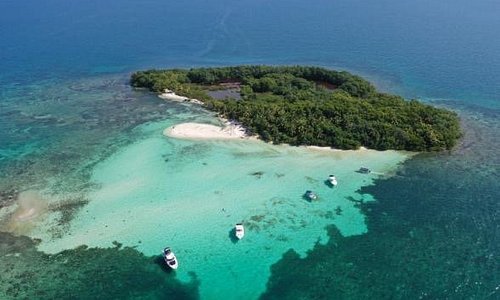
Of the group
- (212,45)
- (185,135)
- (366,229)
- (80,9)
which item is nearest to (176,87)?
(185,135)

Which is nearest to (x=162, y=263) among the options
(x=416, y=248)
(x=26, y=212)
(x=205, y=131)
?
(x=26, y=212)

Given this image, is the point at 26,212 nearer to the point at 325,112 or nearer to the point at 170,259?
the point at 170,259

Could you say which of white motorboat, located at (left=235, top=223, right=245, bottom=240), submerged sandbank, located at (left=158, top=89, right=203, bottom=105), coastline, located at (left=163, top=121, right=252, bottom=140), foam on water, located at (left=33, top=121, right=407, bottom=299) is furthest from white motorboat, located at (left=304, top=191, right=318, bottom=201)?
submerged sandbank, located at (left=158, top=89, right=203, bottom=105)

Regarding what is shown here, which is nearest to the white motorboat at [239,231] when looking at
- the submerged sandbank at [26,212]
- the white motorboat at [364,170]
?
the white motorboat at [364,170]

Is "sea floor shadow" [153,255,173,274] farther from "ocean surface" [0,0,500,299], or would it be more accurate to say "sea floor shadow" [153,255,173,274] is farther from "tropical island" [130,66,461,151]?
"tropical island" [130,66,461,151]

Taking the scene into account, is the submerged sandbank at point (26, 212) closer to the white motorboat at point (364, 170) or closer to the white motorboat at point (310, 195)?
the white motorboat at point (310, 195)

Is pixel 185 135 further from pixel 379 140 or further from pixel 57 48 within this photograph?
pixel 57 48
